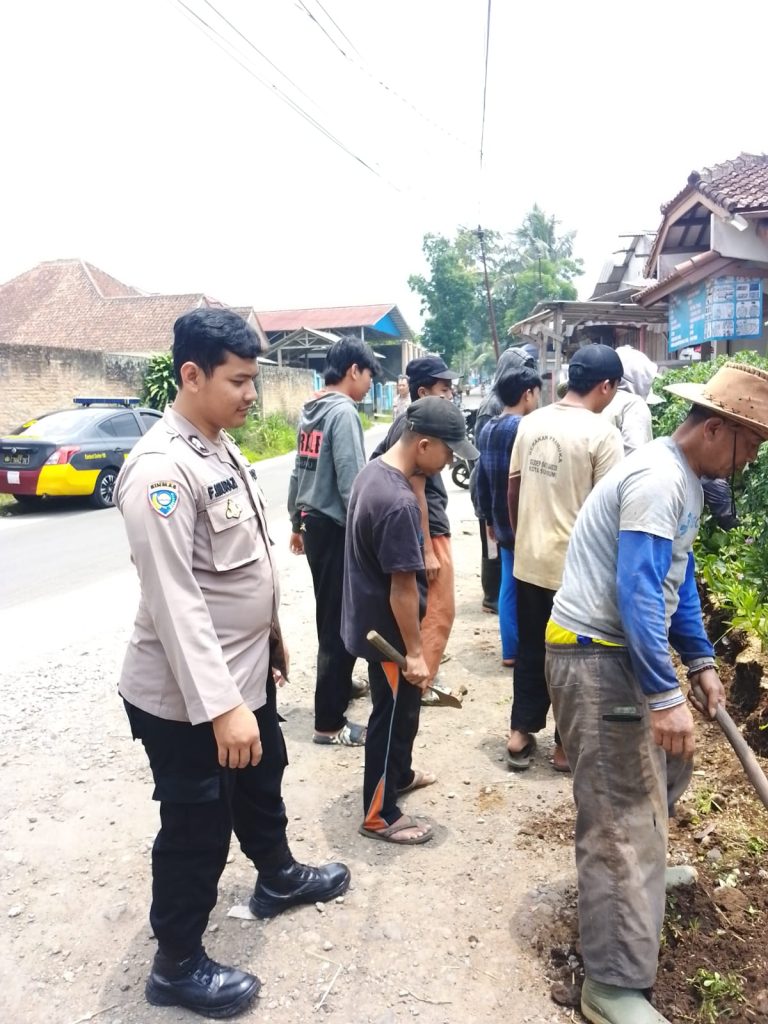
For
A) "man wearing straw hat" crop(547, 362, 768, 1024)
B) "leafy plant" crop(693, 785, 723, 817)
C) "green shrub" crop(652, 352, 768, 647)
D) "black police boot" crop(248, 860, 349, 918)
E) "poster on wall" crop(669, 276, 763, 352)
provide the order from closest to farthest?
1. "man wearing straw hat" crop(547, 362, 768, 1024)
2. "black police boot" crop(248, 860, 349, 918)
3. "leafy plant" crop(693, 785, 723, 817)
4. "green shrub" crop(652, 352, 768, 647)
5. "poster on wall" crop(669, 276, 763, 352)

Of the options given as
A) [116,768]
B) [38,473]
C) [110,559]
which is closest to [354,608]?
[116,768]

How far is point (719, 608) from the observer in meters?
4.39

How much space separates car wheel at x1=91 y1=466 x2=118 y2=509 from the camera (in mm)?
11789

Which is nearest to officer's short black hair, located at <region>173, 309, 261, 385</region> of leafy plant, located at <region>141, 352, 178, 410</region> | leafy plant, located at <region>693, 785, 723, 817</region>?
leafy plant, located at <region>693, 785, 723, 817</region>

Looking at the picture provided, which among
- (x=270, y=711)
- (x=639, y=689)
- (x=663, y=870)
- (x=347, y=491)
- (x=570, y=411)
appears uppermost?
(x=570, y=411)

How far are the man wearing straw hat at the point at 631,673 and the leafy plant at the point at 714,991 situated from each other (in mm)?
173

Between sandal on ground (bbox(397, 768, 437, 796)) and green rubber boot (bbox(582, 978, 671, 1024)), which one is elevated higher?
green rubber boot (bbox(582, 978, 671, 1024))

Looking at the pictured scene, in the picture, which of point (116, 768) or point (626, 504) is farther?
point (116, 768)

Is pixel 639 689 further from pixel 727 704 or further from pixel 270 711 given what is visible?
pixel 727 704

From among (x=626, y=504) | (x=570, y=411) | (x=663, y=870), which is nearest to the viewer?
(x=626, y=504)

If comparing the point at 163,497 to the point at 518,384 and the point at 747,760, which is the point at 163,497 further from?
the point at 518,384

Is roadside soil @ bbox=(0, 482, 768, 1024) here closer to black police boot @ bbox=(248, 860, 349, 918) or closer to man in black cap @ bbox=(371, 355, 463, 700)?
black police boot @ bbox=(248, 860, 349, 918)

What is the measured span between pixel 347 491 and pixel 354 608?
90 cm

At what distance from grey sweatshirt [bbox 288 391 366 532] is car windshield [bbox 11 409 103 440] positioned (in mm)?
8997
